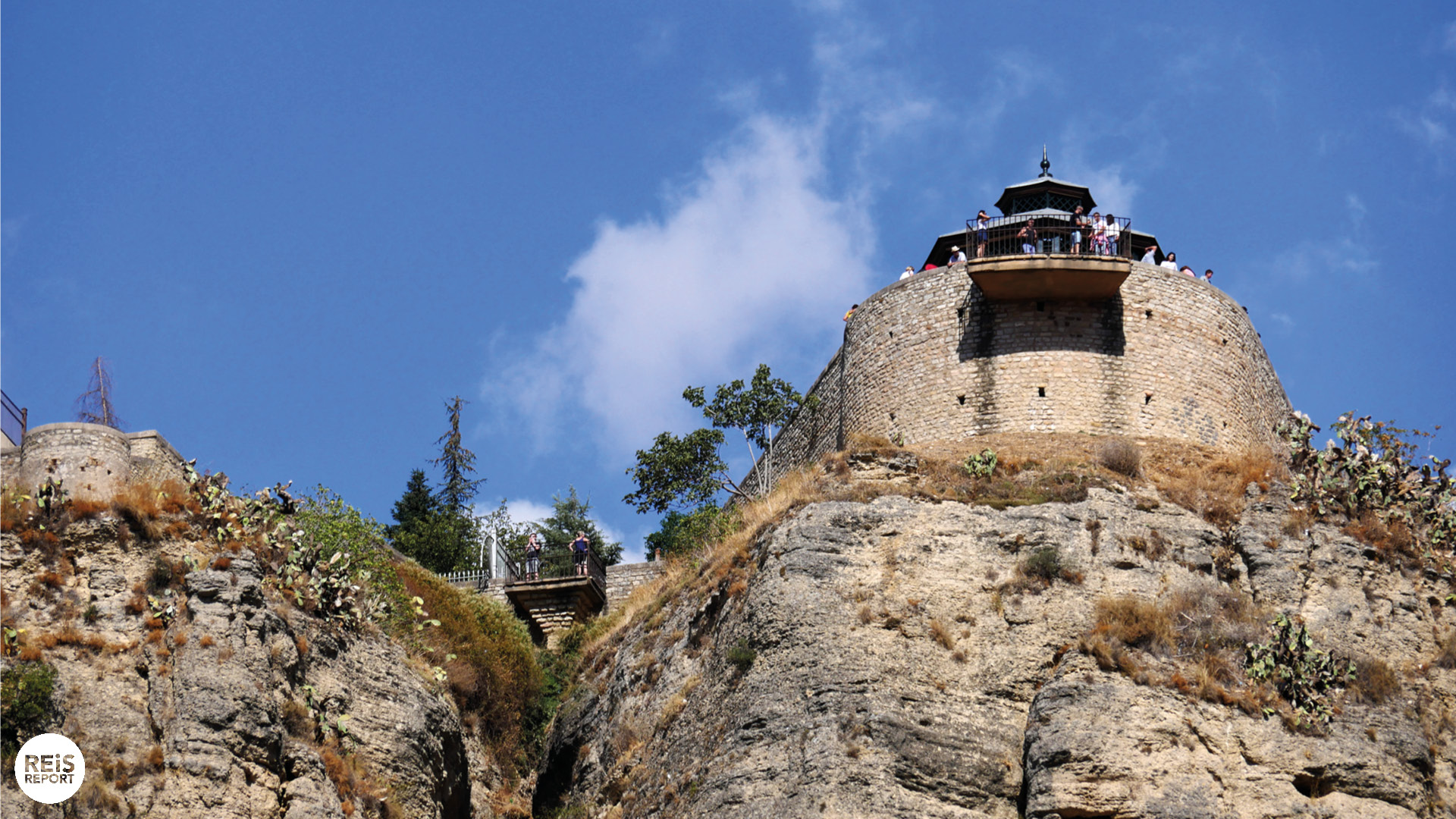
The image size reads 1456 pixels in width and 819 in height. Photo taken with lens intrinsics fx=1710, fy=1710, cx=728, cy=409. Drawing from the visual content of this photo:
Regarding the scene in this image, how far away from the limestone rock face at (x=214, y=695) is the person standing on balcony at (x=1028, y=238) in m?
13.9

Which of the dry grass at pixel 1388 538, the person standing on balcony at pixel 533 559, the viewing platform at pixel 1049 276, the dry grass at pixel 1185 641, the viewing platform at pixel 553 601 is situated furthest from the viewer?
the person standing on balcony at pixel 533 559

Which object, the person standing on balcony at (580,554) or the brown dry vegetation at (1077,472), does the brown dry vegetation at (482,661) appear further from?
the brown dry vegetation at (1077,472)

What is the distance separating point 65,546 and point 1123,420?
17.6 meters

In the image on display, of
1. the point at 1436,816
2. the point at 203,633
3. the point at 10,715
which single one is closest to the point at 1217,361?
the point at 1436,816

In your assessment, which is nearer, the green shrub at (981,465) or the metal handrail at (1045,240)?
the green shrub at (981,465)

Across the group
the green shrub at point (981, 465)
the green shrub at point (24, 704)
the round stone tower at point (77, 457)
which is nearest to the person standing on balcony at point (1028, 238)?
the green shrub at point (981, 465)

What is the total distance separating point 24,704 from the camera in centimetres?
1858

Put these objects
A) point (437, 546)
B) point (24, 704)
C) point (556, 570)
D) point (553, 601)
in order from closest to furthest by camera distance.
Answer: point (24, 704), point (553, 601), point (556, 570), point (437, 546)

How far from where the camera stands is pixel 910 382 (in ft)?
104

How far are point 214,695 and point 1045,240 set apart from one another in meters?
17.9

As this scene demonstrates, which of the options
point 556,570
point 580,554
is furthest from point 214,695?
point 556,570

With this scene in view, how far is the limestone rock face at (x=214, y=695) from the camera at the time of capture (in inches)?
739

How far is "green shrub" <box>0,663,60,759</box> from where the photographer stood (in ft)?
60.2

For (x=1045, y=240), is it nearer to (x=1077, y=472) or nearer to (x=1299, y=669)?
(x=1077, y=472)
